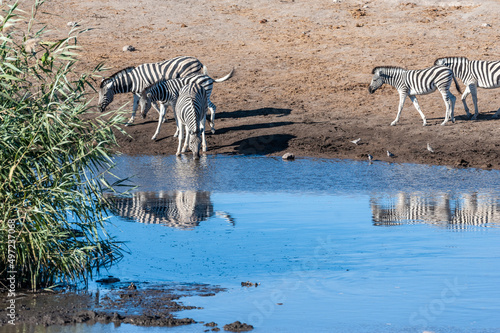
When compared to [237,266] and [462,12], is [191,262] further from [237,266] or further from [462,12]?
[462,12]

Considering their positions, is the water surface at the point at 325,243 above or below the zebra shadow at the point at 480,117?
below

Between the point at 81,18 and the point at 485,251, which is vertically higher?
the point at 81,18

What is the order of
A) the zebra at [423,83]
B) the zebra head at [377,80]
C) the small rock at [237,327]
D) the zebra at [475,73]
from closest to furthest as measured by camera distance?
the small rock at [237,327] < the zebra at [423,83] < the zebra at [475,73] < the zebra head at [377,80]

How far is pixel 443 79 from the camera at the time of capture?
16.8 metres

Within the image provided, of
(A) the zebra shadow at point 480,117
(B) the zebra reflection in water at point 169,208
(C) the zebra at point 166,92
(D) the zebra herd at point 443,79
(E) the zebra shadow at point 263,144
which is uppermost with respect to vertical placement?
(D) the zebra herd at point 443,79

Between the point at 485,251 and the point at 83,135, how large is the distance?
421cm

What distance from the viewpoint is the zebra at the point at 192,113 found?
48.0 feet

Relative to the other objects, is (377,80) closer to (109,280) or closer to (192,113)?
(192,113)

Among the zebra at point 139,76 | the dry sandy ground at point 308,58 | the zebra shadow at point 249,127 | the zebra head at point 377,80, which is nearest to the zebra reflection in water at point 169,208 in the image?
the dry sandy ground at point 308,58

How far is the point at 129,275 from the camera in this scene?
7156 millimetres

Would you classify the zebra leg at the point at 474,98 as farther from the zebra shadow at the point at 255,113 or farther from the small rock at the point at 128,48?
the small rock at the point at 128,48

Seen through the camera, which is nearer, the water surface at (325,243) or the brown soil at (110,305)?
the brown soil at (110,305)

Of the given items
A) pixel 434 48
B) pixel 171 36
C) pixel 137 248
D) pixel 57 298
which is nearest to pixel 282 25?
pixel 171 36

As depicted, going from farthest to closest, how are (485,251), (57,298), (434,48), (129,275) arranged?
(434,48)
(485,251)
(129,275)
(57,298)
